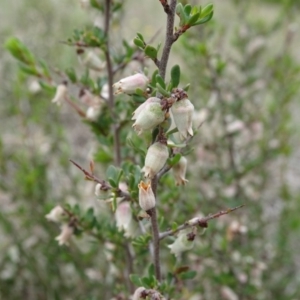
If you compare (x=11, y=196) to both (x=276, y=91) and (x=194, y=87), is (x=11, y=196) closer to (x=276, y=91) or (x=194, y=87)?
(x=194, y=87)

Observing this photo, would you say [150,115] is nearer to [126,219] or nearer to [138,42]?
[138,42]

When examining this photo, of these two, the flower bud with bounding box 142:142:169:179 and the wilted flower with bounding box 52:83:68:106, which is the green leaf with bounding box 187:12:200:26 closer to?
the flower bud with bounding box 142:142:169:179

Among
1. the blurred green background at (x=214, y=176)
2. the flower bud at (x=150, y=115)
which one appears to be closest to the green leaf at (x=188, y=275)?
the flower bud at (x=150, y=115)

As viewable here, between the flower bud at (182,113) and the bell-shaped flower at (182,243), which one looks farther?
the bell-shaped flower at (182,243)

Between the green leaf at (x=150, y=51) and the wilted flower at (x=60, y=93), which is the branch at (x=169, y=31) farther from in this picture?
the wilted flower at (x=60, y=93)

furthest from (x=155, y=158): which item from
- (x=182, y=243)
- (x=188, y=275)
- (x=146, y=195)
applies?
(x=188, y=275)

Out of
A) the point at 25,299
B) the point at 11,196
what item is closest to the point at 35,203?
the point at 11,196
